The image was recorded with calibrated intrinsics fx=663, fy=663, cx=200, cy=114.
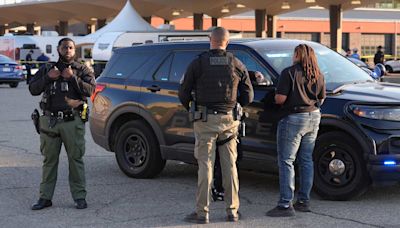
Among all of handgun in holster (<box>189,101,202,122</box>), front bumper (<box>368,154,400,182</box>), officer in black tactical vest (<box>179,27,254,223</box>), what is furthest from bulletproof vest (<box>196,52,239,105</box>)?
front bumper (<box>368,154,400,182</box>)

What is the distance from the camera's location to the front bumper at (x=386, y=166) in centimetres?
665

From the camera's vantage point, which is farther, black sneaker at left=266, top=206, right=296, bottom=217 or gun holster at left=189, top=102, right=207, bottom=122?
black sneaker at left=266, top=206, right=296, bottom=217

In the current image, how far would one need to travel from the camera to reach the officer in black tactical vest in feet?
20.0

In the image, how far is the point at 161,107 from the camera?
827cm

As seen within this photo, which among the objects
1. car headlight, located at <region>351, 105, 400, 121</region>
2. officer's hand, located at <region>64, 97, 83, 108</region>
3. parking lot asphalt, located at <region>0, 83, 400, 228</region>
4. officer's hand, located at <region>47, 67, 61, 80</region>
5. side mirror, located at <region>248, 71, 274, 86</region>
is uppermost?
officer's hand, located at <region>47, 67, 61, 80</region>

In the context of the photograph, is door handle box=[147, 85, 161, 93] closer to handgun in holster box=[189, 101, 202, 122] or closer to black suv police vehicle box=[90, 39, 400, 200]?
black suv police vehicle box=[90, 39, 400, 200]

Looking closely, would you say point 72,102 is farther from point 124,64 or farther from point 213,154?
point 124,64

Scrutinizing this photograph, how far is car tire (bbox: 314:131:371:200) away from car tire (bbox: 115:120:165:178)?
2235 millimetres

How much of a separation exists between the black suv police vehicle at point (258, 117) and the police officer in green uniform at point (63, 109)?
1516mm

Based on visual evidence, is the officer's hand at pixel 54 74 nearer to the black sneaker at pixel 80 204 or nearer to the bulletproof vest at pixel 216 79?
the black sneaker at pixel 80 204

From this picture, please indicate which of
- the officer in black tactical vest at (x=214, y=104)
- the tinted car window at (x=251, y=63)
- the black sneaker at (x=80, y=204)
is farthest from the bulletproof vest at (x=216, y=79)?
the black sneaker at (x=80, y=204)

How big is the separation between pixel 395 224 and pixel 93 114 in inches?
183

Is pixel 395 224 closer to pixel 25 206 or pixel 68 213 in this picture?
pixel 68 213

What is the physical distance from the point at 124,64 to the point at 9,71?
23031mm
